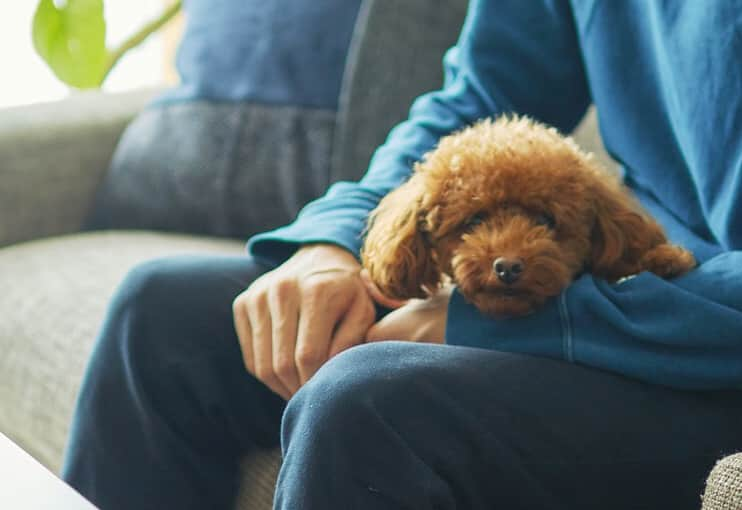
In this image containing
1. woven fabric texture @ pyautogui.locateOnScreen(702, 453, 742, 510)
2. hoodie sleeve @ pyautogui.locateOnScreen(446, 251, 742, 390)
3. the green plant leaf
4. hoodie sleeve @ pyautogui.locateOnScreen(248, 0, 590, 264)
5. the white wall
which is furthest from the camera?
the white wall

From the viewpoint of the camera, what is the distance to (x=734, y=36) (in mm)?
1057

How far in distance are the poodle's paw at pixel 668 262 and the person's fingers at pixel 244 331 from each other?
15.9 inches

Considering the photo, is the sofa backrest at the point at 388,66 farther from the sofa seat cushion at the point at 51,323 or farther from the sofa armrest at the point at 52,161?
the sofa armrest at the point at 52,161

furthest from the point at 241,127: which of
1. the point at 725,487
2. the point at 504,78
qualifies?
the point at 725,487

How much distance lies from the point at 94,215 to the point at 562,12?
1.05 metres

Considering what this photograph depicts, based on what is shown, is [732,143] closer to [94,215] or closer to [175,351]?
[175,351]

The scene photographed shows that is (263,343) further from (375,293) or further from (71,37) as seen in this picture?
(71,37)

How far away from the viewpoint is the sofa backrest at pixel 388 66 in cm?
170

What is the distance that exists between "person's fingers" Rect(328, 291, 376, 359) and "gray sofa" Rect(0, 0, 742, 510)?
0.60 feet

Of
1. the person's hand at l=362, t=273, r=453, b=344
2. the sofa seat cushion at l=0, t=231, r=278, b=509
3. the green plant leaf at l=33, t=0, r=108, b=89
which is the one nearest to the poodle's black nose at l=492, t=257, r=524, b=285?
the person's hand at l=362, t=273, r=453, b=344

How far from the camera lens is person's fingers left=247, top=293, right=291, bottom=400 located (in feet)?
3.56

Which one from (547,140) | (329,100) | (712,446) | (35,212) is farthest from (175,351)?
(35,212)

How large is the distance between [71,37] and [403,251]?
1.91 m

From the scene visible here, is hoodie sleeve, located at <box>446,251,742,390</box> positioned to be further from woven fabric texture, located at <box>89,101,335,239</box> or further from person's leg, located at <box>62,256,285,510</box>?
woven fabric texture, located at <box>89,101,335,239</box>
